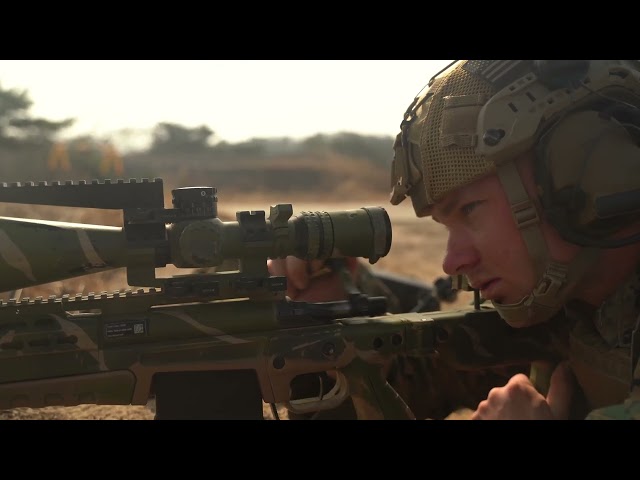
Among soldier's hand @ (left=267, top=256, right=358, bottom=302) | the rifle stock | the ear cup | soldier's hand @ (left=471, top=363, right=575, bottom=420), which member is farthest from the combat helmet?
soldier's hand @ (left=267, top=256, right=358, bottom=302)

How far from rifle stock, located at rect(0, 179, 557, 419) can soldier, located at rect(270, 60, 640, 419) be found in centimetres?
44

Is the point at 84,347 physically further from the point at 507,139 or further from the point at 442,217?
the point at 507,139

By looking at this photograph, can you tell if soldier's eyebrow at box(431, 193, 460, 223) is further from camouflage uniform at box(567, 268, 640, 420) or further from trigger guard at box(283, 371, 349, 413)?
trigger guard at box(283, 371, 349, 413)

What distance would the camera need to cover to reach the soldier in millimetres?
2342

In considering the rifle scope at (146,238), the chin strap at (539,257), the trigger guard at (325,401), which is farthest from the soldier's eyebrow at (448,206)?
the trigger guard at (325,401)

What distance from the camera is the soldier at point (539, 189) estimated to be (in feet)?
7.68

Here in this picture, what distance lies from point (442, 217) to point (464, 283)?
0.71 m

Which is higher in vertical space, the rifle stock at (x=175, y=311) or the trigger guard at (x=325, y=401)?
the rifle stock at (x=175, y=311)

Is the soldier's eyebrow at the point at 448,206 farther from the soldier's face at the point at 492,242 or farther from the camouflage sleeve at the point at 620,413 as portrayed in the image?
the camouflage sleeve at the point at 620,413

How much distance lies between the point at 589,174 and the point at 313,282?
5.71ft

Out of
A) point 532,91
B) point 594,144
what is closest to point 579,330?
point 594,144

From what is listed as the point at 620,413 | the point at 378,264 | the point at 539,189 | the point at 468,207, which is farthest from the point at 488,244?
the point at 378,264

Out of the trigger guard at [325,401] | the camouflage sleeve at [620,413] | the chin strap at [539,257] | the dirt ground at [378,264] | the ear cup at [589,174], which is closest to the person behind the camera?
the camouflage sleeve at [620,413]

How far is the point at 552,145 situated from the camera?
7.76ft
